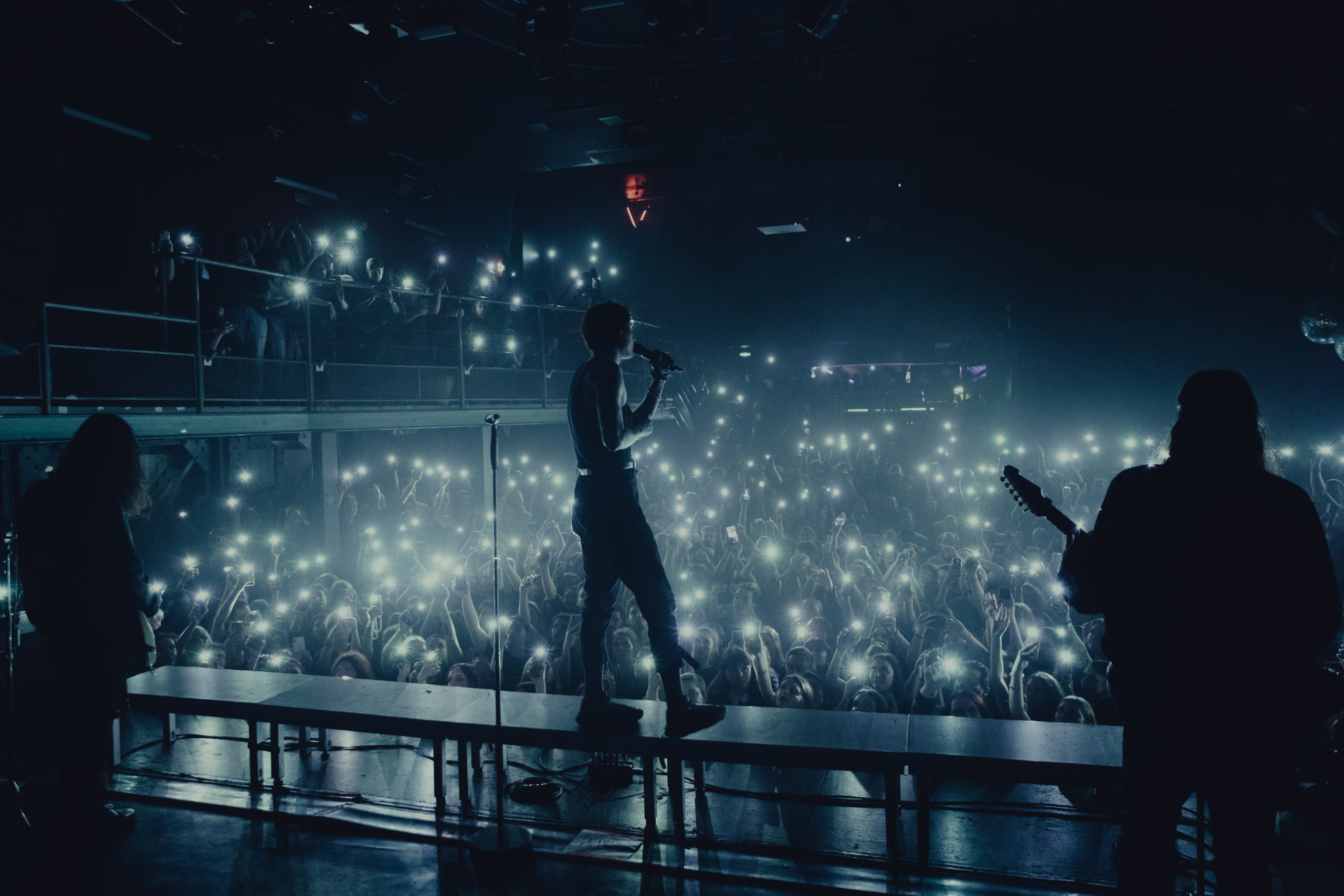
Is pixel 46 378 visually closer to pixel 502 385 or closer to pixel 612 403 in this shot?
pixel 612 403

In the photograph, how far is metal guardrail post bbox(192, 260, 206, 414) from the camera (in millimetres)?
5988

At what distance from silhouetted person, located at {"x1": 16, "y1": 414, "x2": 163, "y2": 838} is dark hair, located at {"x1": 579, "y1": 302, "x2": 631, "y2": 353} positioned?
1.87 metres

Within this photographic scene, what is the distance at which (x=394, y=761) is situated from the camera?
3.67 meters

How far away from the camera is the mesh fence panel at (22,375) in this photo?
190 inches

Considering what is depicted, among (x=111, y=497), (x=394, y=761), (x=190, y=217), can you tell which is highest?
(x=190, y=217)

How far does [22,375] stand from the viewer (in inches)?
196

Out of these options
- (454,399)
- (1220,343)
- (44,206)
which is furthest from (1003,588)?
(1220,343)

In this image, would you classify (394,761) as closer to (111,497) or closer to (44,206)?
(111,497)

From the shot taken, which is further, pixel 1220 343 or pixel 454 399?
pixel 1220 343

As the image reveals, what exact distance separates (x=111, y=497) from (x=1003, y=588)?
16.7 ft

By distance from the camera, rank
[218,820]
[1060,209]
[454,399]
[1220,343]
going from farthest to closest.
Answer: [1060,209], [1220,343], [454,399], [218,820]

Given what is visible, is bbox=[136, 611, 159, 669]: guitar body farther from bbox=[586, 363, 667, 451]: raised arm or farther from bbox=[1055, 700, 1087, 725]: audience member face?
bbox=[1055, 700, 1087, 725]: audience member face

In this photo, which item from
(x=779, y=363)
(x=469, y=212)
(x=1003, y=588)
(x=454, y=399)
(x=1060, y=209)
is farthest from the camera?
(x=779, y=363)

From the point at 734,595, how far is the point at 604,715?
301cm
